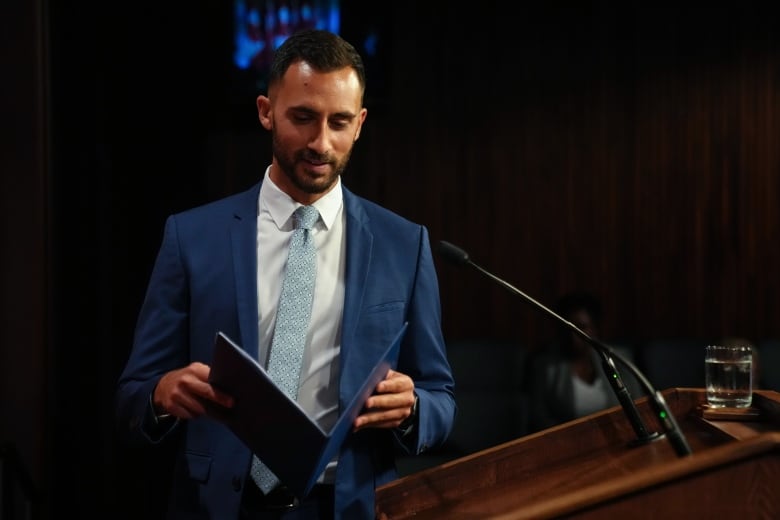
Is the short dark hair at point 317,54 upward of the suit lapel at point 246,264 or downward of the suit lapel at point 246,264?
upward

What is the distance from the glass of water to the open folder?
521 mm

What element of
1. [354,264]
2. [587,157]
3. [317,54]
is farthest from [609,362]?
[587,157]

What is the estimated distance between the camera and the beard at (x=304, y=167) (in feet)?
5.36

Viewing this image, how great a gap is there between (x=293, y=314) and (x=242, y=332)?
0.29ft

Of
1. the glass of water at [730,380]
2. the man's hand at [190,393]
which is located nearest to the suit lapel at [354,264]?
the man's hand at [190,393]

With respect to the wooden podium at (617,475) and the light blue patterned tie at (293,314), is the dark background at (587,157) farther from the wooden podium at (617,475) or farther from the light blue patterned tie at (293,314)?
the wooden podium at (617,475)

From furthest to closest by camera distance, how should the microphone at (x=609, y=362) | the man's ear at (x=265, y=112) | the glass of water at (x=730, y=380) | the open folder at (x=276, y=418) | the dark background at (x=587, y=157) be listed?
the dark background at (x=587, y=157)
the man's ear at (x=265, y=112)
the glass of water at (x=730, y=380)
the microphone at (x=609, y=362)
the open folder at (x=276, y=418)

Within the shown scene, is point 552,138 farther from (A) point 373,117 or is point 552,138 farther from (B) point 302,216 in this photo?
(B) point 302,216

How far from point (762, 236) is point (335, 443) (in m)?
4.12

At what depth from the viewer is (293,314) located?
1591 mm

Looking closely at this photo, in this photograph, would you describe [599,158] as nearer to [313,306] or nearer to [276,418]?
[313,306]

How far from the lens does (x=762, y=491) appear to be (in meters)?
1.06

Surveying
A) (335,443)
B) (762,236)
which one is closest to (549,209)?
(762,236)

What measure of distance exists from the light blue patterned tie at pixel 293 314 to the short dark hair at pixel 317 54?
0.24 meters
